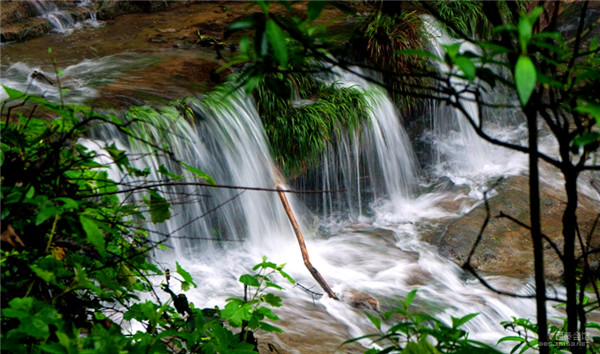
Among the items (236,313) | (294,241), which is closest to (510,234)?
(294,241)

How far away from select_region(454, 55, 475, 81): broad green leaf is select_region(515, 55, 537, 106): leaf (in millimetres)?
85

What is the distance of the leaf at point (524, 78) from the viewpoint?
1024 millimetres

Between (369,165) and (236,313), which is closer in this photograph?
(236,313)

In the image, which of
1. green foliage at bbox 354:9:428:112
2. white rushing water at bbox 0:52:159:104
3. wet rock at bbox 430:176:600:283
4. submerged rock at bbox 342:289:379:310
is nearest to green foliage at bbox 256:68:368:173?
green foliage at bbox 354:9:428:112

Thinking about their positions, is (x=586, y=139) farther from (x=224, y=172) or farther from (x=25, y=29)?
(x=25, y=29)

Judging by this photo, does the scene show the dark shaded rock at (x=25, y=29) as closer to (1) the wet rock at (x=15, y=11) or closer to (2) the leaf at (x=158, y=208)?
(1) the wet rock at (x=15, y=11)

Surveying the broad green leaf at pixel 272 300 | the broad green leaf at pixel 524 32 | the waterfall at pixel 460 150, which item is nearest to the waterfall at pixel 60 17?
the waterfall at pixel 460 150

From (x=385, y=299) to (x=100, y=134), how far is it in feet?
8.33

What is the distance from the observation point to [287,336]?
400 centimetres

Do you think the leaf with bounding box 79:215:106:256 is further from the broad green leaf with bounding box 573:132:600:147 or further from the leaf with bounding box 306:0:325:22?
the broad green leaf with bounding box 573:132:600:147

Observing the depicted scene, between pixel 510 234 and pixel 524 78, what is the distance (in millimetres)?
4870

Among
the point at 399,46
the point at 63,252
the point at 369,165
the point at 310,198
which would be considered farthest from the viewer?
the point at 399,46

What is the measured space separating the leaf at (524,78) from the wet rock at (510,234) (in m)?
4.31

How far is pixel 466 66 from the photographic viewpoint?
1142mm
